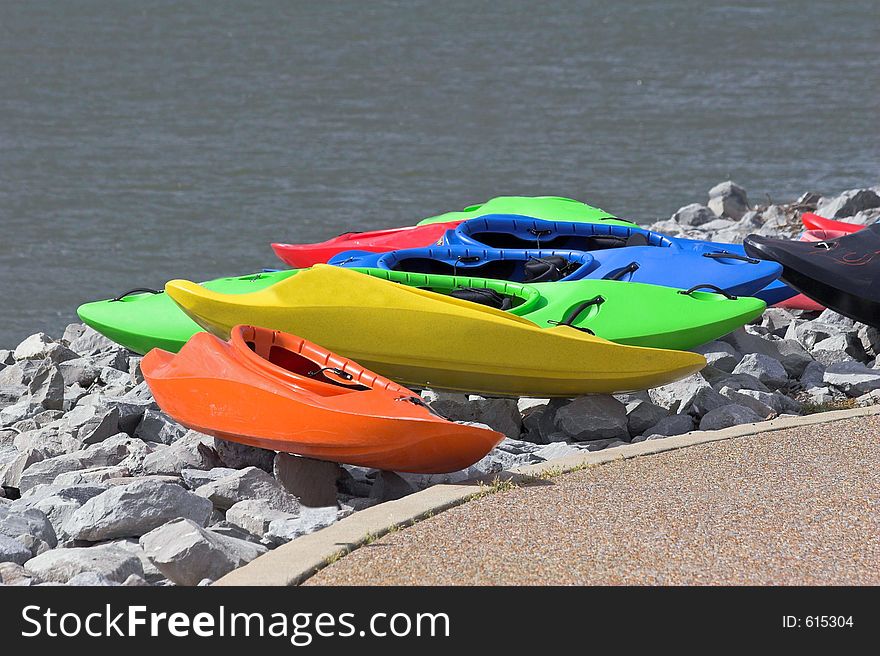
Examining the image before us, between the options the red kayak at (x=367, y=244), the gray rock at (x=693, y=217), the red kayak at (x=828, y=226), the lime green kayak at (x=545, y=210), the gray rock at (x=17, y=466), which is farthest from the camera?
the gray rock at (x=693, y=217)

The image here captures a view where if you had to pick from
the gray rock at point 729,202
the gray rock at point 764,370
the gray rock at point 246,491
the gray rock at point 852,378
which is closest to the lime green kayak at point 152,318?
the gray rock at point 246,491

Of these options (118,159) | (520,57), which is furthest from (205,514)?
(520,57)

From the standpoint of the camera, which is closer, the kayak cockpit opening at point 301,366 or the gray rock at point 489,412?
the kayak cockpit opening at point 301,366

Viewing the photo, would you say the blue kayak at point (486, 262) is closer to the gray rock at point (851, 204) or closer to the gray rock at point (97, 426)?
the gray rock at point (97, 426)

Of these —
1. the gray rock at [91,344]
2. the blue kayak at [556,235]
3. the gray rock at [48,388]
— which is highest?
the blue kayak at [556,235]

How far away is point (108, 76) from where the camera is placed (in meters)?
25.3

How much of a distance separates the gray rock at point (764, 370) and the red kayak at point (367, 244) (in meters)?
2.69

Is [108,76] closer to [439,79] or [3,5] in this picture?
[439,79]

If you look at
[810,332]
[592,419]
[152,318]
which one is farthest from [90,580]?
[810,332]

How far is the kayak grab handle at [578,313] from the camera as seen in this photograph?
21.0ft

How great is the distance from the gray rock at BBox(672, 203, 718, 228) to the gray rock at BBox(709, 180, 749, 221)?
14cm

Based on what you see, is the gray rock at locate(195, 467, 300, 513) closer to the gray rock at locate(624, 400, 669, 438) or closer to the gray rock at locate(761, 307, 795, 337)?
the gray rock at locate(624, 400, 669, 438)

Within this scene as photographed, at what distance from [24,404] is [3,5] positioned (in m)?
32.7

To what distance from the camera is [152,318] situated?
23.6 feet
